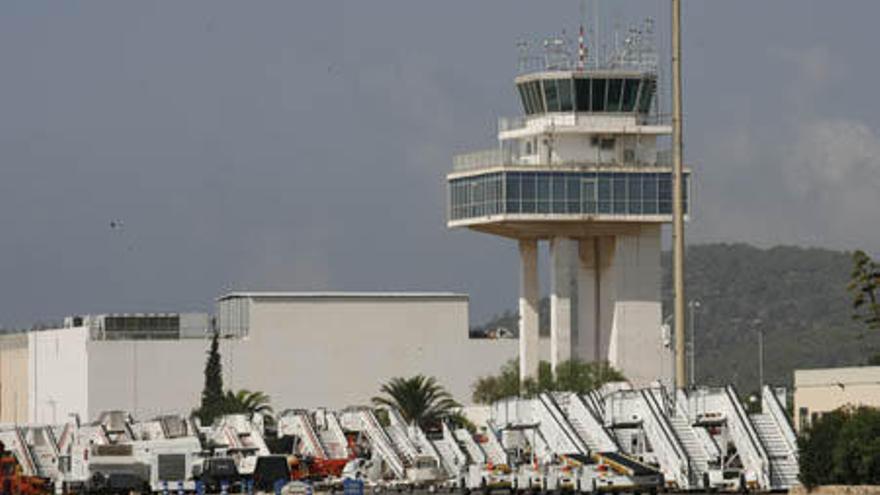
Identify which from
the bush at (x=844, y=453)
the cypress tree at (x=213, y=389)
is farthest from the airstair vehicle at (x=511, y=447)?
the cypress tree at (x=213, y=389)

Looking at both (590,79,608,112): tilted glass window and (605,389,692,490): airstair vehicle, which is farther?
(590,79,608,112): tilted glass window

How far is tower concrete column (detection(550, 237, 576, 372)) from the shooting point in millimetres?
172125

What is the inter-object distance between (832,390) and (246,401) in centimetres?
8136

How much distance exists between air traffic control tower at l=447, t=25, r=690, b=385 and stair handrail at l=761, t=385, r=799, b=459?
7835cm

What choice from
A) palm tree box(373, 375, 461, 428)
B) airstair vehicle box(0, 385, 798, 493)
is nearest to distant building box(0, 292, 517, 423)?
palm tree box(373, 375, 461, 428)

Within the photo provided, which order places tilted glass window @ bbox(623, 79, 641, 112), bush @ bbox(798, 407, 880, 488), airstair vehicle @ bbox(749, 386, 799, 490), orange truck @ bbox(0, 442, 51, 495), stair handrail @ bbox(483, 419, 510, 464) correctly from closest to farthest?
1. bush @ bbox(798, 407, 880, 488)
2. airstair vehicle @ bbox(749, 386, 799, 490)
3. orange truck @ bbox(0, 442, 51, 495)
4. stair handrail @ bbox(483, 419, 510, 464)
5. tilted glass window @ bbox(623, 79, 641, 112)

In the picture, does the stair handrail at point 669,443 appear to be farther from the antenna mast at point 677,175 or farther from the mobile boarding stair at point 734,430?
the antenna mast at point 677,175

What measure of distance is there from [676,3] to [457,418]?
217 ft

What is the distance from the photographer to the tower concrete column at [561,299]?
565 feet

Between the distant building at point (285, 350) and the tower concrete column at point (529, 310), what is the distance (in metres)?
15.7

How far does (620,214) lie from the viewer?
547 feet

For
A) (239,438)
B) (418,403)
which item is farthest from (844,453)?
(418,403)

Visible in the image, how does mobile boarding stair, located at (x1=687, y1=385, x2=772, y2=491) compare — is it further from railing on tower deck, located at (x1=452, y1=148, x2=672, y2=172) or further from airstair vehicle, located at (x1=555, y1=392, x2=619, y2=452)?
railing on tower deck, located at (x1=452, y1=148, x2=672, y2=172)

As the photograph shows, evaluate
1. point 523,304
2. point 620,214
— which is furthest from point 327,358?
point 620,214
